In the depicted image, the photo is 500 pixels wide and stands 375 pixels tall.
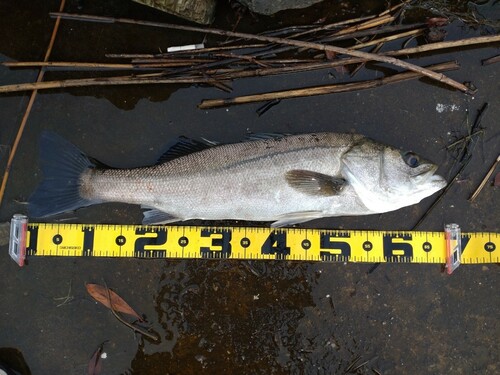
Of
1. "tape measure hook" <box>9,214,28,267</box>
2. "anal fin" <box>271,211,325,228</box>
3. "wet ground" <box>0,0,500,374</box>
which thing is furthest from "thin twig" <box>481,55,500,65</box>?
"tape measure hook" <box>9,214,28,267</box>

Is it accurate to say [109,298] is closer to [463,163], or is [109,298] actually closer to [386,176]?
[386,176]

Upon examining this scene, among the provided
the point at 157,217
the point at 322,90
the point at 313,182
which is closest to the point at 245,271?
the point at 157,217

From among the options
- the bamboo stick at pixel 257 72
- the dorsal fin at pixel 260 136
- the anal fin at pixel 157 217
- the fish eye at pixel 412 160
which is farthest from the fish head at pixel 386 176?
the anal fin at pixel 157 217

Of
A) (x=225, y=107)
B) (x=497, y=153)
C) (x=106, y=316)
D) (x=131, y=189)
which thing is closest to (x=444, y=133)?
(x=497, y=153)

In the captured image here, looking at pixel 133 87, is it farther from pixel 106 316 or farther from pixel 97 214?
pixel 106 316

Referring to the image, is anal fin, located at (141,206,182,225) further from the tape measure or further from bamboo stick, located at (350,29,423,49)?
bamboo stick, located at (350,29,423,49)
